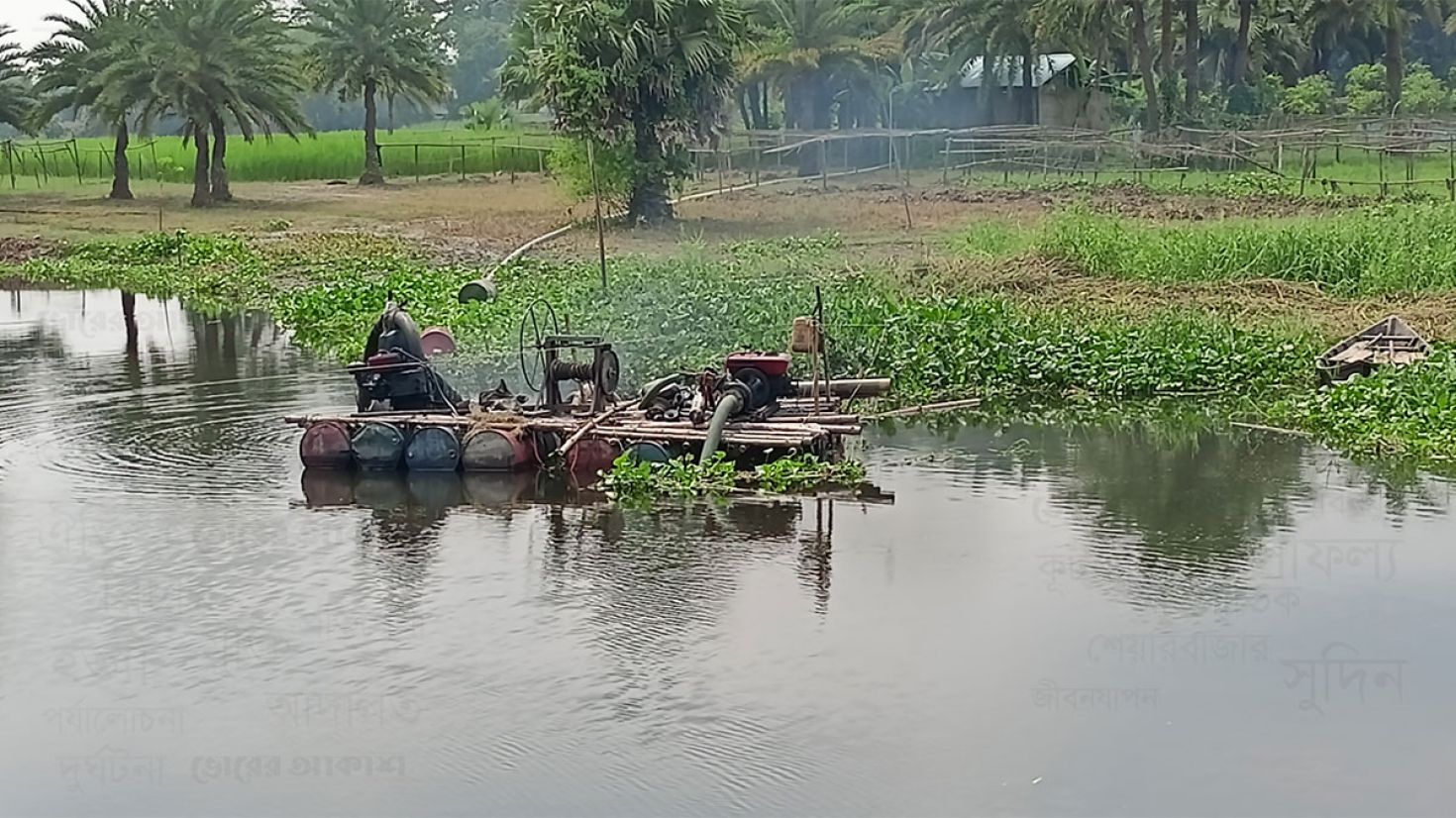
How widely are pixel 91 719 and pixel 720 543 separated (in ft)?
13.5

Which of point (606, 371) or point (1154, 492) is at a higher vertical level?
point (606, 371)

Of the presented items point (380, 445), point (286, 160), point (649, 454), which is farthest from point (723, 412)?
point (286, 160)

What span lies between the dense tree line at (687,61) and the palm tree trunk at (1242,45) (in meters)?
0.06

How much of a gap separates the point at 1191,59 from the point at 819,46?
358 inches

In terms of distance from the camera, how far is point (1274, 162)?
110 feet

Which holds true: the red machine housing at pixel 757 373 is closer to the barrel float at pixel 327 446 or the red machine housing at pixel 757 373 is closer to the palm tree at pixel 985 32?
the barrel float at pixel 327 446

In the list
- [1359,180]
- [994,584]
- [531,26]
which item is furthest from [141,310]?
[1359,180]

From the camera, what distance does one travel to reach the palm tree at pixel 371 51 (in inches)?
1631

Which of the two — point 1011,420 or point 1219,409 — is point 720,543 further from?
point 1219,409

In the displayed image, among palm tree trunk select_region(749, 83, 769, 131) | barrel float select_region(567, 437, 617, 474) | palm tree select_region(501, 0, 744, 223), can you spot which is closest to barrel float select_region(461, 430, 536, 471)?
barrel float select_region(567, 437, 617, 474)

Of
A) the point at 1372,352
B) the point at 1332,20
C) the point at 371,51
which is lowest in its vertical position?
the point at 1372,352

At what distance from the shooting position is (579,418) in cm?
1302

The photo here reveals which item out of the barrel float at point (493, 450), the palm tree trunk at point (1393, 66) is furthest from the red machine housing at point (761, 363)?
the palm tree trunk at point (1393, 66)

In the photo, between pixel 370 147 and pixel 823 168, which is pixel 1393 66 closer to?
pixel 823 168
